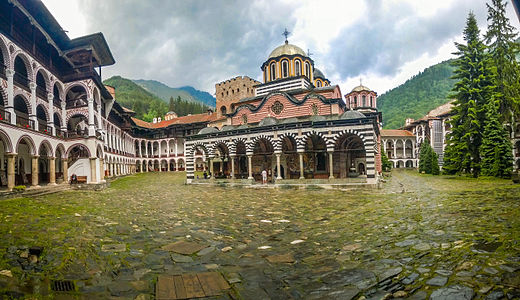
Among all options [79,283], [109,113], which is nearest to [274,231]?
[79,283]

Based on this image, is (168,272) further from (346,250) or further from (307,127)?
(307,127)

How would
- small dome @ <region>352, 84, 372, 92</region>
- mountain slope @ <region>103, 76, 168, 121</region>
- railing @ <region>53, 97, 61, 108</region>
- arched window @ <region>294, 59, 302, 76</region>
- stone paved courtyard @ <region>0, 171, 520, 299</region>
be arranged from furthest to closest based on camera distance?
1. mountain slope @ <region>103, 76, 168, 121</region>
2. small dome @ <region>352, 84, 372, 92</region>
3. arched window @ <region>294, 59, 302, 76</region>
4. railing @ <region>53, 97, 61, 108</region>
5. stone paved courtyard @ <region>0, 171, 520, 299</region>

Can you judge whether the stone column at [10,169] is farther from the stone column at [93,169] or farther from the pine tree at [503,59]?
the pine tree at [503,59]

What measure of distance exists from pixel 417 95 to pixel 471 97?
8463 cm

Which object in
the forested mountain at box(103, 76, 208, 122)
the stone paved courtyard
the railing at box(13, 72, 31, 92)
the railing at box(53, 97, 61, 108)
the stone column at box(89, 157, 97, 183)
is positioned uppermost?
the forested mountain at box(103, 76, 208, 122)

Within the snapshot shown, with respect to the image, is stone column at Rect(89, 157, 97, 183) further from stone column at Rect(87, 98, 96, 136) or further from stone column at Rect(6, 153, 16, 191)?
stone column at Rect(6, 153, 16, 191)

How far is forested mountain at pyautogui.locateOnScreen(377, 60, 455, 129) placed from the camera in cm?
8679

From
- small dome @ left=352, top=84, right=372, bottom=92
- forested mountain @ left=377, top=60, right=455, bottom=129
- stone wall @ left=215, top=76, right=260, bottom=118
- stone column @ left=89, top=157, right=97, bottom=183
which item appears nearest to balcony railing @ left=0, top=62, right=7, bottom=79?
stone column @ left=89, top=157, right=97, bottom=183

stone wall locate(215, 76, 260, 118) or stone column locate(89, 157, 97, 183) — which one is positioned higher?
stone wall locate(215, 76, 260, 118)

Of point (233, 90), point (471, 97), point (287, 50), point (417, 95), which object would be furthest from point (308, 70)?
point (417, 95)

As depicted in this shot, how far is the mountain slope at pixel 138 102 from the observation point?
84031mm

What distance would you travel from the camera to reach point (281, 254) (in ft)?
15.7

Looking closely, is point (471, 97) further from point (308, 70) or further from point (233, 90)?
point (233, 90)

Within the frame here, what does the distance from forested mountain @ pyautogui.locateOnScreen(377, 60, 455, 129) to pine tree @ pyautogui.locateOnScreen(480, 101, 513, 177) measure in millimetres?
65354
